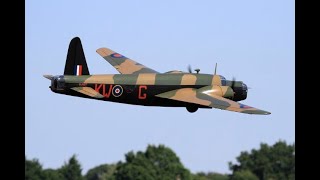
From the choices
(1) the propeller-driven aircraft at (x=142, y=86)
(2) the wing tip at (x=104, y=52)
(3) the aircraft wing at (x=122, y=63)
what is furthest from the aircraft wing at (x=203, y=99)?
(2) the wing tip at (x=104, y=52)

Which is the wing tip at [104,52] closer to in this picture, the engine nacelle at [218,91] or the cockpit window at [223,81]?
the cockpit window at [223,81]

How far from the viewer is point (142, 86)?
136 ft

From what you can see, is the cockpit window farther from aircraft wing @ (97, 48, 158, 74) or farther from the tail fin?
the tail fin

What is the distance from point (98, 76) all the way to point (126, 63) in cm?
1126

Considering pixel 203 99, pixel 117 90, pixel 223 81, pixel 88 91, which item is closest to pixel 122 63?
pixel 223 81

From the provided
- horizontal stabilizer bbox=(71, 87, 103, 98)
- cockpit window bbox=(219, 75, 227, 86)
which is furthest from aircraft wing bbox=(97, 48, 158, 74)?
horizontal stabilizer bbox=(71, 87, 103, 98)

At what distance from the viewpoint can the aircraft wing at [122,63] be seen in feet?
168

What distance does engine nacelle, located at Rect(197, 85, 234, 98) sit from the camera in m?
41.7

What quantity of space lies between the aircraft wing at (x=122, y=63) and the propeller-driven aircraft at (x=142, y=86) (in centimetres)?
756

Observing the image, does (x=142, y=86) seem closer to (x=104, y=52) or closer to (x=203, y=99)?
(x=203, y=99)
